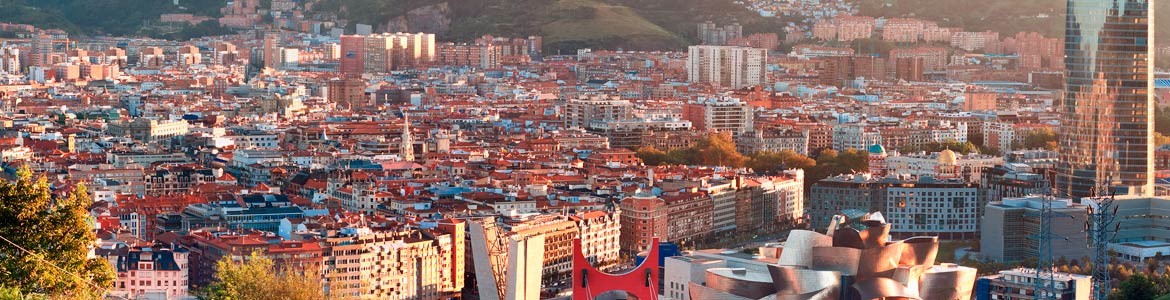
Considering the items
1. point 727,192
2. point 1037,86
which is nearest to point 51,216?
point 727,192

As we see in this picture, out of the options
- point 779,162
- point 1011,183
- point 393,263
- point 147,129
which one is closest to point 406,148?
point 779,162

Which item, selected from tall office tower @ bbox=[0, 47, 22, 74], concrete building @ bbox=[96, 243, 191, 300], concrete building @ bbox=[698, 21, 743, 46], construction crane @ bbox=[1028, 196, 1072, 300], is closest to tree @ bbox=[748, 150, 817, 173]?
construction crane @ bbox=[1028, 196, 1072, 300]

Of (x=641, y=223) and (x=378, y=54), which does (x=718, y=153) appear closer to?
(x=641, y=223)

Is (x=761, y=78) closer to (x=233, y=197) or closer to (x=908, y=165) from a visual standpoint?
(x=908, y=165)

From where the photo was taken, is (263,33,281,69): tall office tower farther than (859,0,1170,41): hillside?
Yes

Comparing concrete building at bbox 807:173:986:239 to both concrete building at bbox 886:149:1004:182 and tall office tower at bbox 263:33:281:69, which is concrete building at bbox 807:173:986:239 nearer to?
concrete building at bbox 886:149:1004:182

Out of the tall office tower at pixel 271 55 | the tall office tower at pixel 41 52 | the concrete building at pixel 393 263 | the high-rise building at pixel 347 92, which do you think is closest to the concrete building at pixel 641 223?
the concrete building at pixel 393 263

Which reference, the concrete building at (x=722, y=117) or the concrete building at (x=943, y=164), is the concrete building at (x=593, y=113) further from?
the concrete building at (x=943, y=164)
